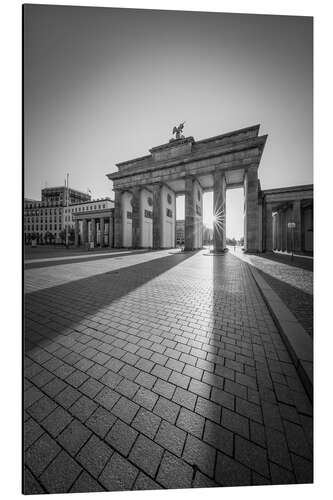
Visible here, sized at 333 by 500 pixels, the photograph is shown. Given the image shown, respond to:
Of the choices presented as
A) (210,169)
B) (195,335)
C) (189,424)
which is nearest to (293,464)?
(189,424)

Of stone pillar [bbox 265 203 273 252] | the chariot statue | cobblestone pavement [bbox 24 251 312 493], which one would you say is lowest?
cobblestone pavement [bbox 24 251 312 493]

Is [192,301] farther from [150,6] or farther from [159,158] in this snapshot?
[159,158]

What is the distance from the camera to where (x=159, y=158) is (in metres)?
27.9

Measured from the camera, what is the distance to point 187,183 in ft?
82.9

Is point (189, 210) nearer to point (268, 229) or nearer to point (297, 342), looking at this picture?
point (268, 229)

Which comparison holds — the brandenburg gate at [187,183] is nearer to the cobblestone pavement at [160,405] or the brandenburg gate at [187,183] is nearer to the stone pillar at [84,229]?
the stone pillar at [84,229]

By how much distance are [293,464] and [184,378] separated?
1.05m

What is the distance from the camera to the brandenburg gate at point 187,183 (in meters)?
20.9

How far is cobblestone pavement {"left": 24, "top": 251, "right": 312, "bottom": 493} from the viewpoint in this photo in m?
1.30

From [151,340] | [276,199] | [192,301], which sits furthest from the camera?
[276,199]

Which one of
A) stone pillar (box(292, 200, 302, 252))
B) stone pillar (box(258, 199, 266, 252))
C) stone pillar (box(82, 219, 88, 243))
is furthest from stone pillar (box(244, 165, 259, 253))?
stone pillar (box(82, 219, 88, 243))

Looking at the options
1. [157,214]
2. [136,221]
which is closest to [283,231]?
[157,214]

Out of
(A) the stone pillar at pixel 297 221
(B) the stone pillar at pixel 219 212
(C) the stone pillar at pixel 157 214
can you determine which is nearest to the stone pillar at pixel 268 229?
(A) the stone pillar at pixel 297 221

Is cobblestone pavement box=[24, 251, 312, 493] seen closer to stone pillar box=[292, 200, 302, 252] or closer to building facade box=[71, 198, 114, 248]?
stone pillar box=[292, 200, 302, 252]
